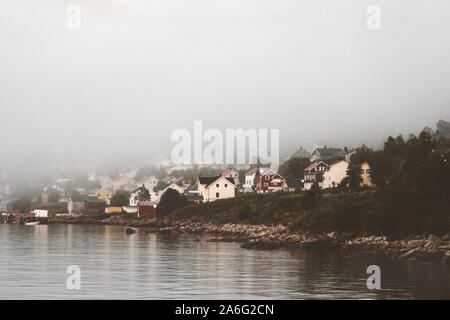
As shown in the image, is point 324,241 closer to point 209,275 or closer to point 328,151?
point 209,275

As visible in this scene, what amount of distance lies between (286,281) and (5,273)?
74.1 feet

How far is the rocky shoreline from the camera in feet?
202

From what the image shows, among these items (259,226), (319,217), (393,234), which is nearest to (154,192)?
(259,226)

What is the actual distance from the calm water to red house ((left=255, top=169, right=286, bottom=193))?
65208mm

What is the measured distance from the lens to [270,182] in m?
139

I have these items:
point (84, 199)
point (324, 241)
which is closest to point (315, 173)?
point (324, 241)

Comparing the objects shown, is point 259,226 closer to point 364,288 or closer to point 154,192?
point 364,288

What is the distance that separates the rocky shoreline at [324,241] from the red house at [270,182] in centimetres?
2732

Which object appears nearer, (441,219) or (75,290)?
(75,290)

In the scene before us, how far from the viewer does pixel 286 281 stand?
46750mm

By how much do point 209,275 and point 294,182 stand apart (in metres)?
89.7

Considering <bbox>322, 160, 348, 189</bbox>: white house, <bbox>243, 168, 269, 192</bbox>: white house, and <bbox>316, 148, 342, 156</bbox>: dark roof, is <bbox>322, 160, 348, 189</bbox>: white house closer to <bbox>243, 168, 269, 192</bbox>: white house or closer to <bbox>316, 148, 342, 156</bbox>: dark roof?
<bbox>316, 148, 342, 156</bbox>: dark roof
